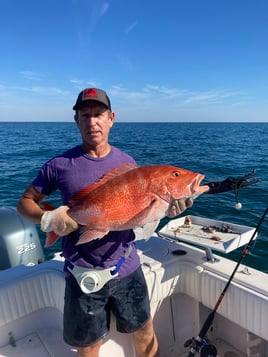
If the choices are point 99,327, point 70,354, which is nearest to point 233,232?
point 99,327

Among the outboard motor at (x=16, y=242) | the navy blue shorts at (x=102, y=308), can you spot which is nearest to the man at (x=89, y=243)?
the navy blue shorts at (x=102, y=308)

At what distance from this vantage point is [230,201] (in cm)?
1035

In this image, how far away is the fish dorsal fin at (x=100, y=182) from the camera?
6.81 feet

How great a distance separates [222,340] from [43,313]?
2053mm

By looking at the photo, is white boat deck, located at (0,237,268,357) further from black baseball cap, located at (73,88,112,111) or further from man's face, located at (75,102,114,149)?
black baseball cap, located at (73,88,112,111)

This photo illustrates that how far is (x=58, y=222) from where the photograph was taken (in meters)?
1.94

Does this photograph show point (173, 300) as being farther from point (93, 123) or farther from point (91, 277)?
point (93, 123)

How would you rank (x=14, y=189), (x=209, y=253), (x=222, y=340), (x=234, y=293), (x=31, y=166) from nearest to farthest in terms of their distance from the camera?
1. (x=234, y=293)
2. (x=209, y=253)
3. (x=222, y=340)
4. (x=14, y=189)
5. (x=31, y=166)

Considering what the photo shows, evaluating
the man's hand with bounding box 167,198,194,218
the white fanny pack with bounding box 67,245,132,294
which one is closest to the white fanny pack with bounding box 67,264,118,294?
the white fanny pack with bounding box 67,245,132,294

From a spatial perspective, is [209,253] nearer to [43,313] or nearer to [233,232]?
[233,232]

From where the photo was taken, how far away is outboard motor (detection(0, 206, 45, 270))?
436 centimetres

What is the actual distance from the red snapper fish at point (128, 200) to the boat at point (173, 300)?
42.2 inches

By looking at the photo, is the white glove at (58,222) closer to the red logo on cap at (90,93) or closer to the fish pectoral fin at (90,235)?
the fish pectoral fin at (90,235)

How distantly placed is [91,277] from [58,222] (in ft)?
1.70
